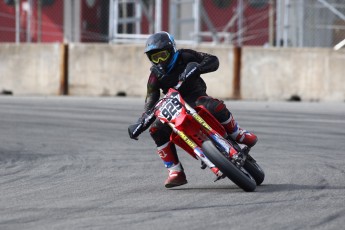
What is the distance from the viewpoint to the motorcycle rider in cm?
863

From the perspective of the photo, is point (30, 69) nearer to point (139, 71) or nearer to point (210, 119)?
point (139, 71)

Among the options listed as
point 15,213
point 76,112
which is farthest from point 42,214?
point 76,112

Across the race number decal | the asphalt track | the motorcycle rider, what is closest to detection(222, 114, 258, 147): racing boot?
the motorcycle rider

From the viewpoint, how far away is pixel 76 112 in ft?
56.2

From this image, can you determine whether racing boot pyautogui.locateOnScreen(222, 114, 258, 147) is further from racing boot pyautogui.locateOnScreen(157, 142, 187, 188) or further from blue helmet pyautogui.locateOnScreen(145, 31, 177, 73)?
blue helmet pyautogui.locateOnScreen(145, 31, 177, 73)

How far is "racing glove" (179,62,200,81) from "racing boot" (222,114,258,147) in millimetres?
Result: 601

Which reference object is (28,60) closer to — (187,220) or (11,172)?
(11,172)

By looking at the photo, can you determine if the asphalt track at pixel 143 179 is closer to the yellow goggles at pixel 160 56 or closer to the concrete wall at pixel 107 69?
the yellow goggles at pixel 160 56

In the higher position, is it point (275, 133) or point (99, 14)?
point (99, 14)

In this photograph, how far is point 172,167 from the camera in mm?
8945

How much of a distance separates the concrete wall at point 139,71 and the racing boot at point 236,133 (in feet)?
33.5

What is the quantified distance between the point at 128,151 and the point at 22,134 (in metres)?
2.30

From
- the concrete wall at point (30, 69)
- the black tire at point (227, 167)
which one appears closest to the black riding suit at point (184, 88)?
the black tire at point (227, 167)

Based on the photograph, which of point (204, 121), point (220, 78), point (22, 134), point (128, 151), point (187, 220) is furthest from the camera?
point (220, 78)
